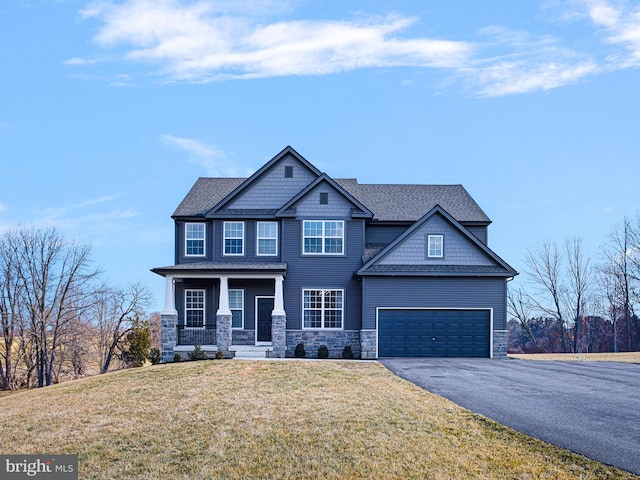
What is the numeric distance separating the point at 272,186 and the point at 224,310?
20.2 ft

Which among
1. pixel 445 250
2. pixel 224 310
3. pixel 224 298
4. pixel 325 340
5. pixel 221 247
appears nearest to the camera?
pixel 224 310

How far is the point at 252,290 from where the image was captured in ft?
89.4

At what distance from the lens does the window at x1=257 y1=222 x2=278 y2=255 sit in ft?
89.7

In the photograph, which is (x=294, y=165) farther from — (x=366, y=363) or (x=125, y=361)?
(x=125, y=361)

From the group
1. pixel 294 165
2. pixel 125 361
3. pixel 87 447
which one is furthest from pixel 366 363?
pixel 125 361

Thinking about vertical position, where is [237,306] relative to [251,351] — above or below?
above

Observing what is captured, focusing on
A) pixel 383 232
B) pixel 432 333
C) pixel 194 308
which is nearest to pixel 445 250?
pixel 432 333

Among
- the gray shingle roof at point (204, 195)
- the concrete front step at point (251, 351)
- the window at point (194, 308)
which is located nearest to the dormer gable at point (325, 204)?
the gray shingle roof at point (204, 195)

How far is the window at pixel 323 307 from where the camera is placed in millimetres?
26766

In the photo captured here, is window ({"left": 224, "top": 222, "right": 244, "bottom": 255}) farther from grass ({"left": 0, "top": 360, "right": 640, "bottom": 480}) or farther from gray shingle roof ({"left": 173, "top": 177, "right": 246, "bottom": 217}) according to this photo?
grass ({"left": 0, "top": 360, "right": 640, "bottom": 480})

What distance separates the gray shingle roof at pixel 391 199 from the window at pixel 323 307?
175 inches

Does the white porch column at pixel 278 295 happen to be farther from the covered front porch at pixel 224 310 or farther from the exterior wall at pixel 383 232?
the exterior wall at pixel 383 232

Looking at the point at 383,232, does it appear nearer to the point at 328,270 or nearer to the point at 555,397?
the point at 328,270

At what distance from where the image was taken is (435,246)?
86.3ft
